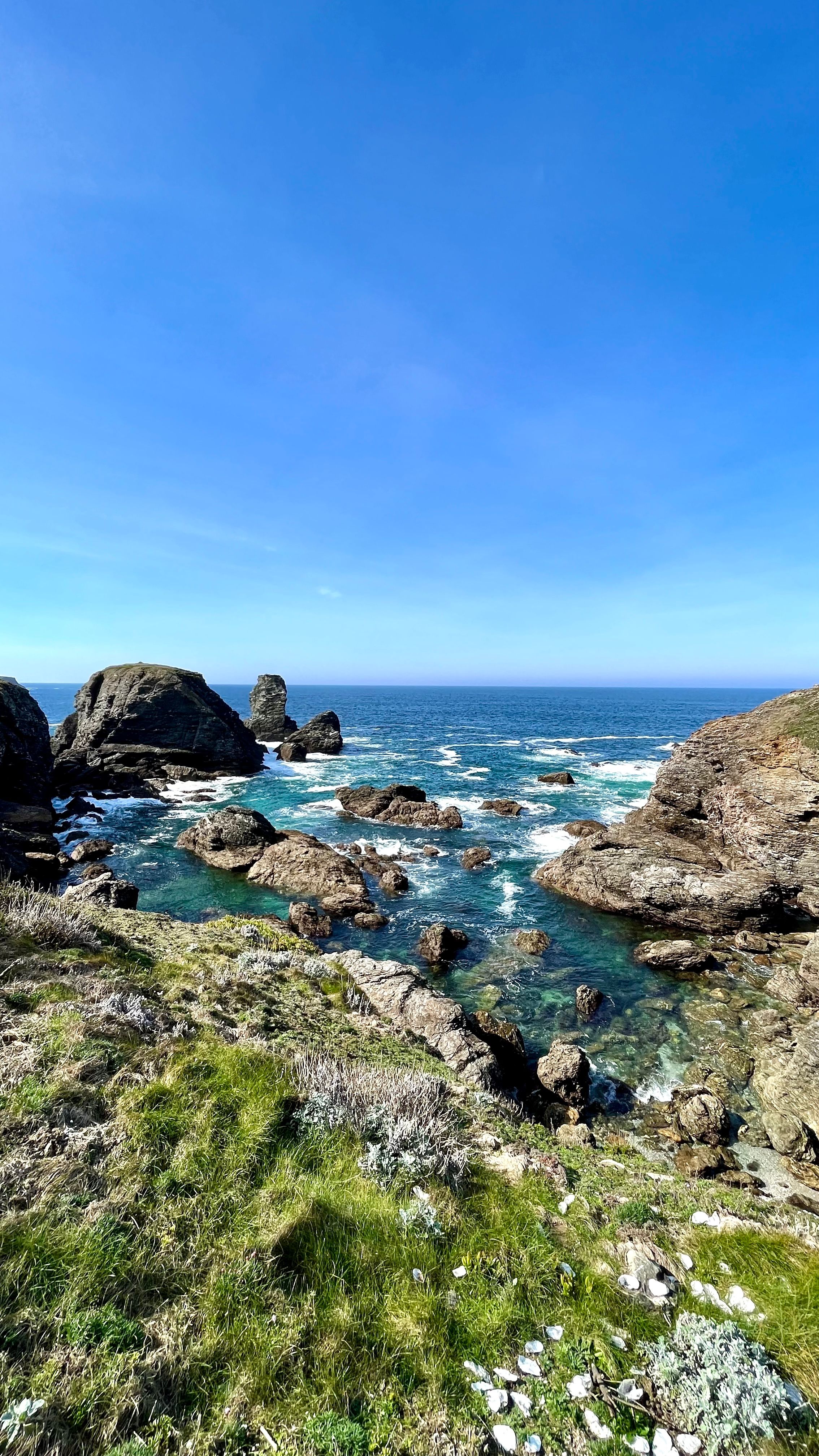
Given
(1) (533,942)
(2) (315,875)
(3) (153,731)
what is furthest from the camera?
(3) (153,731)

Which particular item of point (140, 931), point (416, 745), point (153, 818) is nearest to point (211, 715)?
point (153, 818)

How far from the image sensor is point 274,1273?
4.50 m

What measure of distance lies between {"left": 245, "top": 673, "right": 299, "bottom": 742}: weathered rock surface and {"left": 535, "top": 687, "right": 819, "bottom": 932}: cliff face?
62.0 metres

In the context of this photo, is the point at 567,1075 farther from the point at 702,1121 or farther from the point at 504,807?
→ the point at 504,807

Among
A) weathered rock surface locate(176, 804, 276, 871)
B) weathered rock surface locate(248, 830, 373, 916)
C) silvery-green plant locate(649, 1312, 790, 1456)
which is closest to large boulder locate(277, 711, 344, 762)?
weathered rock surface locate(176, 804, 276, 871)

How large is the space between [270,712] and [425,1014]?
241ft

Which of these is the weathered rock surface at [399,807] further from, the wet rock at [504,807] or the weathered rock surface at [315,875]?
the weathered rock surface at [315,875]

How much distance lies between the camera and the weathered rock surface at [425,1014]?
12.7m

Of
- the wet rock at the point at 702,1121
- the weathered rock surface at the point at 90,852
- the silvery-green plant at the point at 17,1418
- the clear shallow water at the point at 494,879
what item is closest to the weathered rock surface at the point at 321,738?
the clear shallow water at the point at 494,879

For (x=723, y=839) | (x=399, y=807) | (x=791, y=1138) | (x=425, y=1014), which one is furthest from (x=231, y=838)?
(x=791, y=1138)

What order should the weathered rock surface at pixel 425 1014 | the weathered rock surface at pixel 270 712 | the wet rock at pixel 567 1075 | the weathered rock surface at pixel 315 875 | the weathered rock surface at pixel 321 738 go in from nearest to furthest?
1. the weathered rock surface at pixel 425 1014
2. the wet rock at pixel 567 1075
3. the weathered rock surface at pixel 315 875
4. the weathered rock surface at pixel 321 738
5. the weathered rock surface at pixel 270 712

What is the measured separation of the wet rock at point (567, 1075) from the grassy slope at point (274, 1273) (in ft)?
20.6

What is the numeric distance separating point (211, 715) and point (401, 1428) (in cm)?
6033

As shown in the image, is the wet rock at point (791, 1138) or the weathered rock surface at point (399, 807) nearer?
the wet rock at point (791, 1138)
